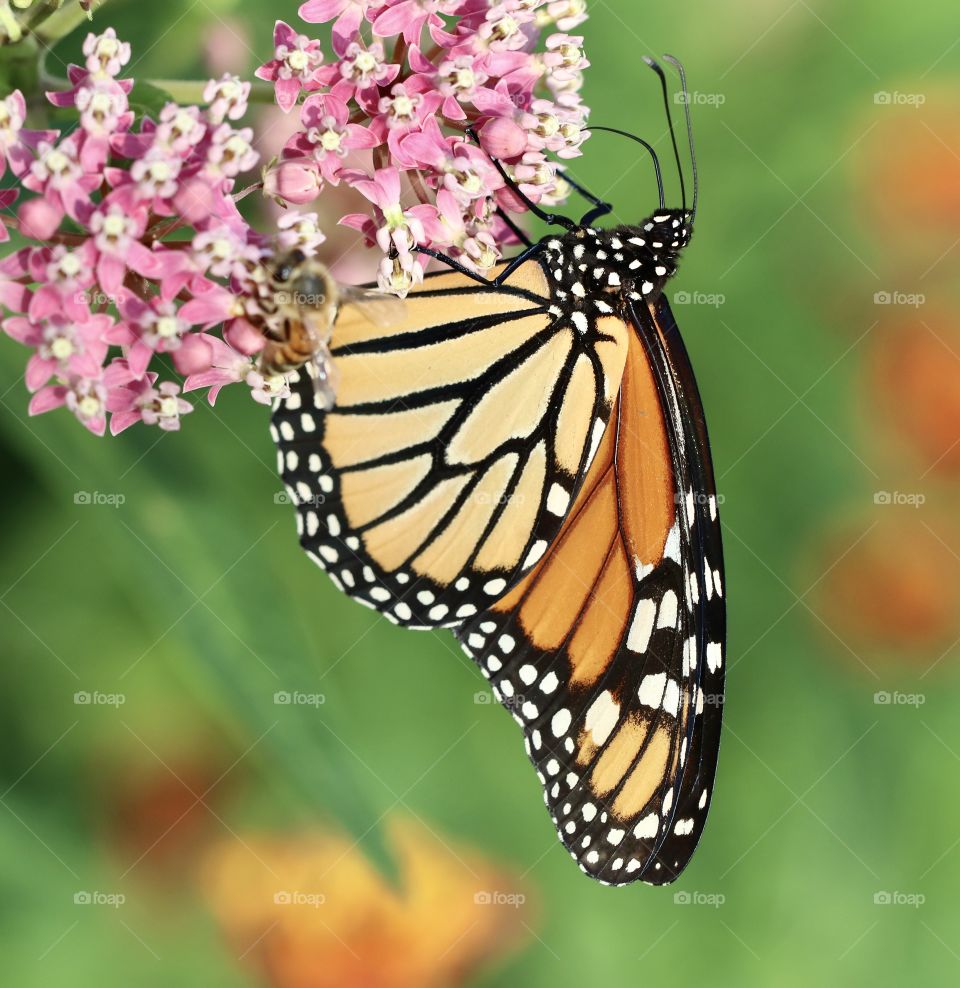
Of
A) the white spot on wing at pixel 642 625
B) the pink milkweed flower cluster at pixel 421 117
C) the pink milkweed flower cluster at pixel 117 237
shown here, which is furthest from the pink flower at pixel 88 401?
the white spot on wing at pixel 642 625

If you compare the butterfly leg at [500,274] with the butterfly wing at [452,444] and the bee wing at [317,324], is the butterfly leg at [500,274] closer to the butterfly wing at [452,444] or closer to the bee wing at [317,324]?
the butterfly wing at [452,444]

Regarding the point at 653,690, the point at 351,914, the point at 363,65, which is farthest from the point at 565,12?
the point at 351,914

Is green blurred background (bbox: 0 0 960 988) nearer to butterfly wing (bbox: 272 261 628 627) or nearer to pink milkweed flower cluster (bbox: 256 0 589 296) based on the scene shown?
butterfly wing (bbox: 272 261 628 627)

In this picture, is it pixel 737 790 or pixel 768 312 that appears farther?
pixel 768 312

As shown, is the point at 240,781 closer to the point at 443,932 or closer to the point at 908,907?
the point at 443,932

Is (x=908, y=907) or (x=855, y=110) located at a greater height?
(x=855, y=110)

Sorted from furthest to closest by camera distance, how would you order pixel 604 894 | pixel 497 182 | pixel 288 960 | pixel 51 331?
pixel 604 894
pixel 288 960
pixel 497 182
pixel 51 331

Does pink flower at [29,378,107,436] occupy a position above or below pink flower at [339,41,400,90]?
below

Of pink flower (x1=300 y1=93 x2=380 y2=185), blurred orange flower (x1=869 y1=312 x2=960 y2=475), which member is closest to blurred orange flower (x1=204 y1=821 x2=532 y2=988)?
pink flower (x1=300 y1=93 x2=380 y2=185)

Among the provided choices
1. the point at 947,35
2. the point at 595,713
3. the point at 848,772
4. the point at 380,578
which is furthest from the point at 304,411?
the point at 947,35
